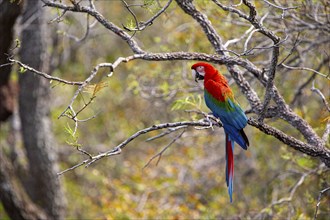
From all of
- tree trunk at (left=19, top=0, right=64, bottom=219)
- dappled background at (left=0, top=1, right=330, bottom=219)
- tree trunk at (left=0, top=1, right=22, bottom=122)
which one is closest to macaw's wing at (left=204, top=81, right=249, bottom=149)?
dappled background at (left=0, top=1, right=330, bottom=219)

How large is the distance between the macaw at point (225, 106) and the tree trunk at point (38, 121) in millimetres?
A: 2696

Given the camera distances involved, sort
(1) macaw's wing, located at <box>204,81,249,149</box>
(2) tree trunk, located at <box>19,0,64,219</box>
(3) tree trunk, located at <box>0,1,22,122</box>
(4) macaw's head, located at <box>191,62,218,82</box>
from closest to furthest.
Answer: (1) macaw's wing, located at <box>204,81,249,149</box> < (4) macaw's head, located at <box>191,62,218,82</box> < (3) tree trunk, located at <box>0,1,22,122</box> < (2) tree trunk, located at <box>19,0,64,219</box>

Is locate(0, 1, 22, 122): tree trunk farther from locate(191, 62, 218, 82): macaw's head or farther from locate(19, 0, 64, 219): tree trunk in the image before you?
locate(191, 62, 218, 82): macaw's head

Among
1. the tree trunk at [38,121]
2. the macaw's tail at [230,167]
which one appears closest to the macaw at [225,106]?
the macaw's tail at [230,167]

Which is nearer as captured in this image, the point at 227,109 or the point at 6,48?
the point at 227,109

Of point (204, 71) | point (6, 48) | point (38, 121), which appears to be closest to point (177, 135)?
point (204, 71)

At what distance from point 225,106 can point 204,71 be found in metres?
0.28

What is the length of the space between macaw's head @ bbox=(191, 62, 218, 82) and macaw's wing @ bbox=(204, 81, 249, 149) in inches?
2.2

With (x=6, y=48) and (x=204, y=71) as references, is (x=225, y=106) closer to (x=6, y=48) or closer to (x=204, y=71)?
(x=204, y=71)

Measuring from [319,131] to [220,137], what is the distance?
12.4 ft

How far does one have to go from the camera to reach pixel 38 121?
6.39 m

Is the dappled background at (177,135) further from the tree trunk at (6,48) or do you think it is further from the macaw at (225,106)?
the tree trunk at (6,48)

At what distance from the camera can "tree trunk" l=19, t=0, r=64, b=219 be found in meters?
6.12

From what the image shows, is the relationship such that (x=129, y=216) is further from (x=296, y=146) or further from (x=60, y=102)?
(x=296, y=146)
